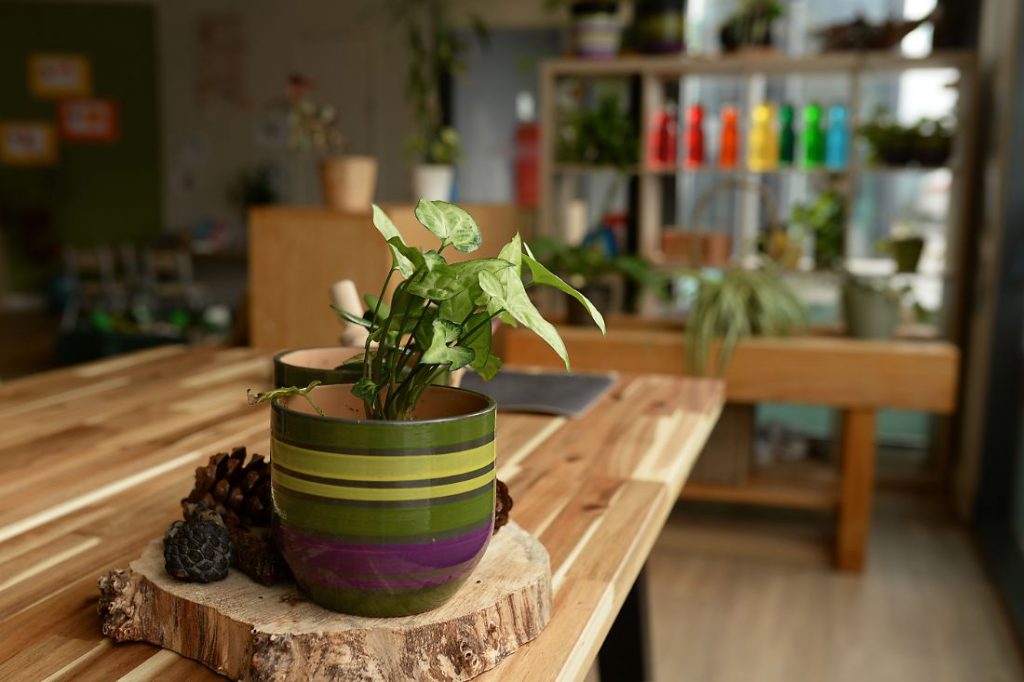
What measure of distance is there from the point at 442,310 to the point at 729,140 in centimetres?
379

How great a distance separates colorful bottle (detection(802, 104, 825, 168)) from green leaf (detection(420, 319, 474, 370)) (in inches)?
146

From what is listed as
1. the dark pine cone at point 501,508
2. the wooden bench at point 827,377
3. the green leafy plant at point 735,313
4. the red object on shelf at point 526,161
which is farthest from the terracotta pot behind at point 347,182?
the red object on shelf at point 526,161

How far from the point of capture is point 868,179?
15.1 ft

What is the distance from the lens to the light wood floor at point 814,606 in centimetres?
261

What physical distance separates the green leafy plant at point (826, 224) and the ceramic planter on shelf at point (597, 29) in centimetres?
98

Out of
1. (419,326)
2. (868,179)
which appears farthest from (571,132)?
(419,326)

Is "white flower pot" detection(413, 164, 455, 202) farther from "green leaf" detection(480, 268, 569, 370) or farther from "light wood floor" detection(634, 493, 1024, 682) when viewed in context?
"green leaf" detection(480, 268, 569, 370)

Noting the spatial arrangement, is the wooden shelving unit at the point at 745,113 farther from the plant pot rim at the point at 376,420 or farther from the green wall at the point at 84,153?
the green wall at the point at 84,153

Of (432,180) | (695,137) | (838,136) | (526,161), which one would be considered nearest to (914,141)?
(838,136)

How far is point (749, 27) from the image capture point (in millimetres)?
4230

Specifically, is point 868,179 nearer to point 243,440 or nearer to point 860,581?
point 860,581

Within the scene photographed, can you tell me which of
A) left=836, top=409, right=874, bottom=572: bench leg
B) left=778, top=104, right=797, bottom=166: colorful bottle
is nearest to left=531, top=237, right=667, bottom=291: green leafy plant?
left=836, top=409, right=874, bottom=572: bench leg

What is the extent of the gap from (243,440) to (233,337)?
2636mm

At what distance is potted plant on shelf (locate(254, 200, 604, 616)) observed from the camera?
2.39 ft
